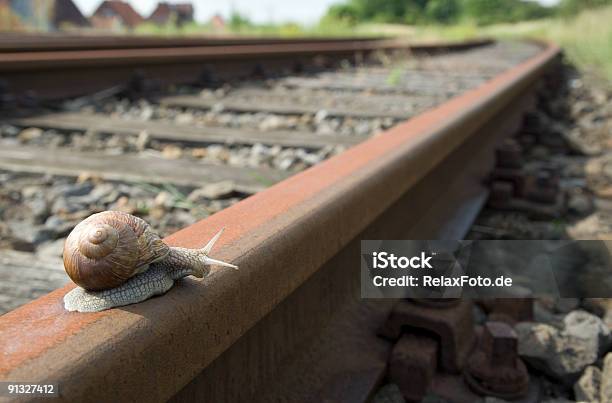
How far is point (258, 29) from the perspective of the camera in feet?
67.8

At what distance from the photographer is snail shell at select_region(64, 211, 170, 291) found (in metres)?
0.91

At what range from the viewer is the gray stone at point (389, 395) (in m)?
1.52

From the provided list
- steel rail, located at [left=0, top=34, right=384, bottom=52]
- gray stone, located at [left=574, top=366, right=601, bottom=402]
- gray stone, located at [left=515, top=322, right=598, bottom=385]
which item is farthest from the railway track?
steel rail, located at [left=0, top=34, right=384, bottom=52]

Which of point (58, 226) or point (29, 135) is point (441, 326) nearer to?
point (58, 226)

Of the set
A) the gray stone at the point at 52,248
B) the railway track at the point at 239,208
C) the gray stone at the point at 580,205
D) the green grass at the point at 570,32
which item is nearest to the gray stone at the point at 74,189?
the railway track at the point at 239,208

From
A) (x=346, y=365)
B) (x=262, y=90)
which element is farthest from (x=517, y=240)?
(x=262, y=90)

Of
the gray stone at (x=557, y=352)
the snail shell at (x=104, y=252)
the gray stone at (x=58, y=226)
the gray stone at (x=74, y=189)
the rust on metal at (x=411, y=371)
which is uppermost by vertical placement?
the snail shell at (x=104, y=252)

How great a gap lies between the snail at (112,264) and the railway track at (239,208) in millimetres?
32

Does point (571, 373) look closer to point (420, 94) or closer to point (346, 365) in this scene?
point (346, 365)

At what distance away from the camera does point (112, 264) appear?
912 mm

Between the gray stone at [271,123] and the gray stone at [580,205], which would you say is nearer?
the gray stone at [580,205]

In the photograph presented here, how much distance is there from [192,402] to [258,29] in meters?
20.6

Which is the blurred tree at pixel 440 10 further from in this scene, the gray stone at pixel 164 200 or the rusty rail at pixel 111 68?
the gray stone at pixel 164 200

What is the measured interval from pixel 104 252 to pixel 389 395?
35.0 inches
